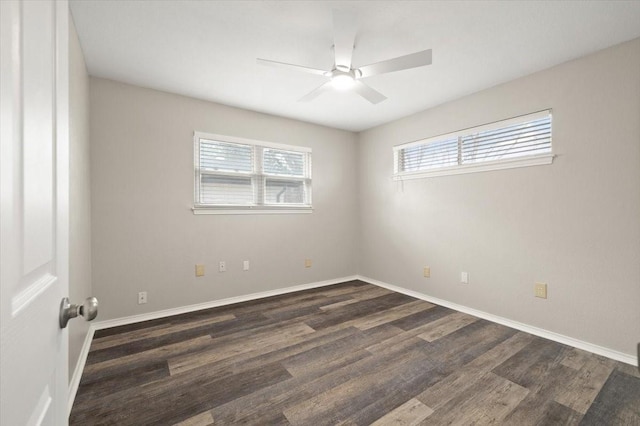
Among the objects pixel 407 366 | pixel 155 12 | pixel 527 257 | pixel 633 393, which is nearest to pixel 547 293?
pixel 527 257

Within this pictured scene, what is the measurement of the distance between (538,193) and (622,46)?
4.03 ft

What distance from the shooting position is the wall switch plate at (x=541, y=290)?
8.46 ft

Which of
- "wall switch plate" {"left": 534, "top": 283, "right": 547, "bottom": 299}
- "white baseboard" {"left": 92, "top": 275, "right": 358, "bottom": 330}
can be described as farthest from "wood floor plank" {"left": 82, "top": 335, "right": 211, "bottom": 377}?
"wall switch plate" {"left": 534, "top": 283, "right": 547, "bottom": 299}

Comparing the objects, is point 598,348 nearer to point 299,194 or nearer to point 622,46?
point 622,46

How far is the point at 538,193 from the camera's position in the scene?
2.61m

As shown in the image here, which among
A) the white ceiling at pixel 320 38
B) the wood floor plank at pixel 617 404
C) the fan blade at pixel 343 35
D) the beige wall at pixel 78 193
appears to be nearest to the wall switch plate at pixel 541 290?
the wood floor plank at pixel 617 404

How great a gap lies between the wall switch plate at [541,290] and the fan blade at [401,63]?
2.26 m

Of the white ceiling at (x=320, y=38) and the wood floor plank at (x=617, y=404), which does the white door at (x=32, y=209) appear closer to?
the white ceiling at (x=320, y=38)

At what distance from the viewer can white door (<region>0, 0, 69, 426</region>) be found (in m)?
0.38

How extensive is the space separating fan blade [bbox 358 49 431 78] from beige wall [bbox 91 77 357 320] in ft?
6.54

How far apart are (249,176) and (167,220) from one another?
110cm

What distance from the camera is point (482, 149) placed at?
3.06 metres

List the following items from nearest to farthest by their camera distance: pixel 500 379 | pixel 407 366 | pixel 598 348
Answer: pixel 500 379 < pixel 407 366 < pixel 598 348

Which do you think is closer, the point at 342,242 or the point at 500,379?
the point at 500,379
